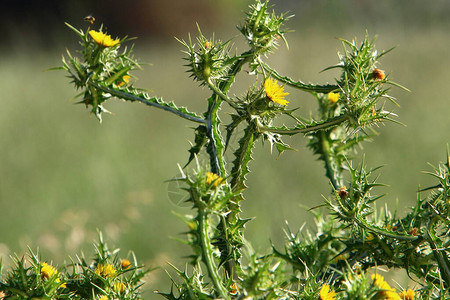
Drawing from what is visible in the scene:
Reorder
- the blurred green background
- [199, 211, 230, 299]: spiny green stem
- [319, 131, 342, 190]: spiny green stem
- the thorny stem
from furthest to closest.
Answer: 1. the blurred green background
2. [319, 131, 342, 190]: spiny green stem
3. the thorny stem
4. [199, 211, 230, 299]: spiny green stem

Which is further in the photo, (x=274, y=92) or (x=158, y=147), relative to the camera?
(x=158, y=147)

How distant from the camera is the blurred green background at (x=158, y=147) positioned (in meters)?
4.43

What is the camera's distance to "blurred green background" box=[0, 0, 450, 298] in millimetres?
4430

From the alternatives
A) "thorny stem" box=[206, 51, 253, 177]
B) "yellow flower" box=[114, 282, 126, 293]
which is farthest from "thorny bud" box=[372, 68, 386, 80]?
"yellow flower" box=[114, 282, 126, 293]

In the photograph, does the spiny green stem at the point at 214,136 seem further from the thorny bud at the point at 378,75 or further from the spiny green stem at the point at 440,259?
the spiny green stem at the point at 440,259

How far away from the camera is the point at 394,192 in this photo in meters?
4.89

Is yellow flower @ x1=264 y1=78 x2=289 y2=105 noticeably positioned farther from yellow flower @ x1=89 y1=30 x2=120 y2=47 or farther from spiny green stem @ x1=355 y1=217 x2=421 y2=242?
yellow flower @ x1=89 y1=30 x2=120 y2=47

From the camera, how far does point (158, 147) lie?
651cm

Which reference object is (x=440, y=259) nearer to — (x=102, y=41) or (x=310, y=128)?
(x=310, y=128)

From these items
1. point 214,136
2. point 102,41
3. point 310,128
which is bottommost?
point 310,128

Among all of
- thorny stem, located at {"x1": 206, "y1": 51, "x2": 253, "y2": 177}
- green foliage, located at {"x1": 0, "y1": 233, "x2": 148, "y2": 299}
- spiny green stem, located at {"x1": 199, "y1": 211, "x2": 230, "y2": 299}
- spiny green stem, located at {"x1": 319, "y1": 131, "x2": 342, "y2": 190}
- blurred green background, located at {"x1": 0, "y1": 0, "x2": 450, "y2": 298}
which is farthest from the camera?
blurred green background, located at {"x1": 0, "y1": 0, "x2": 450, "y2": 298}

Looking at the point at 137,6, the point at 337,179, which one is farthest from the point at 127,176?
the point at 137,6

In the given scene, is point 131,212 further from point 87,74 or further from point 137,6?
point 137,6

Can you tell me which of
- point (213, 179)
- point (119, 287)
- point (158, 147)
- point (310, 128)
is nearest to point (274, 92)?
point (310, 128)
